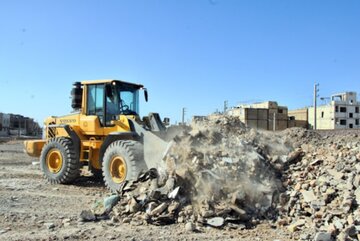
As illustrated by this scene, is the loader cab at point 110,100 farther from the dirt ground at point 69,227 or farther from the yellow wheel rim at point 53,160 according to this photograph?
the dirt ground at point 69,227

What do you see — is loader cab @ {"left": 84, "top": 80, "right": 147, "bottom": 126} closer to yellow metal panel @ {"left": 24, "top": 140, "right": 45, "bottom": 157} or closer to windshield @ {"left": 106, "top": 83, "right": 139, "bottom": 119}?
windshield @ {"left": 106, "top": 83, "right": 139, "bottom": 119}

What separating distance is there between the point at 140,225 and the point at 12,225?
2.03m

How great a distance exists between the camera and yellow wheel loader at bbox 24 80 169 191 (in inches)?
352

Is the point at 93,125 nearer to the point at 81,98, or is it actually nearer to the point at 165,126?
the point at 81,98

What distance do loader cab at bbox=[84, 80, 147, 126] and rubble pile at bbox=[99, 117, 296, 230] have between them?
96.7 inches

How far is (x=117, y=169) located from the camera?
9328mm

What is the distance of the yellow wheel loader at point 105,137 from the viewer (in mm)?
8945

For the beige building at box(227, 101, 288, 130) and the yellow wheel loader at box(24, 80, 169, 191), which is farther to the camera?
the beige building at box(227, 101, 288, 130)

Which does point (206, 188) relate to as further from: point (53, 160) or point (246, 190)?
point (53, 160)

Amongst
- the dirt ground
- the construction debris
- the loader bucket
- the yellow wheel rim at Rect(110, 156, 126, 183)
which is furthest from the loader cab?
the construction debris

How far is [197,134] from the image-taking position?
28.1ft

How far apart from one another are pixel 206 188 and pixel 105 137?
13.1 feet

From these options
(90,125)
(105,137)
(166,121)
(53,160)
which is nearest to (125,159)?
(105,137)

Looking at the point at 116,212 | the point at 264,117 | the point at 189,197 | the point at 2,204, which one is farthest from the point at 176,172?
the point at 264,117
